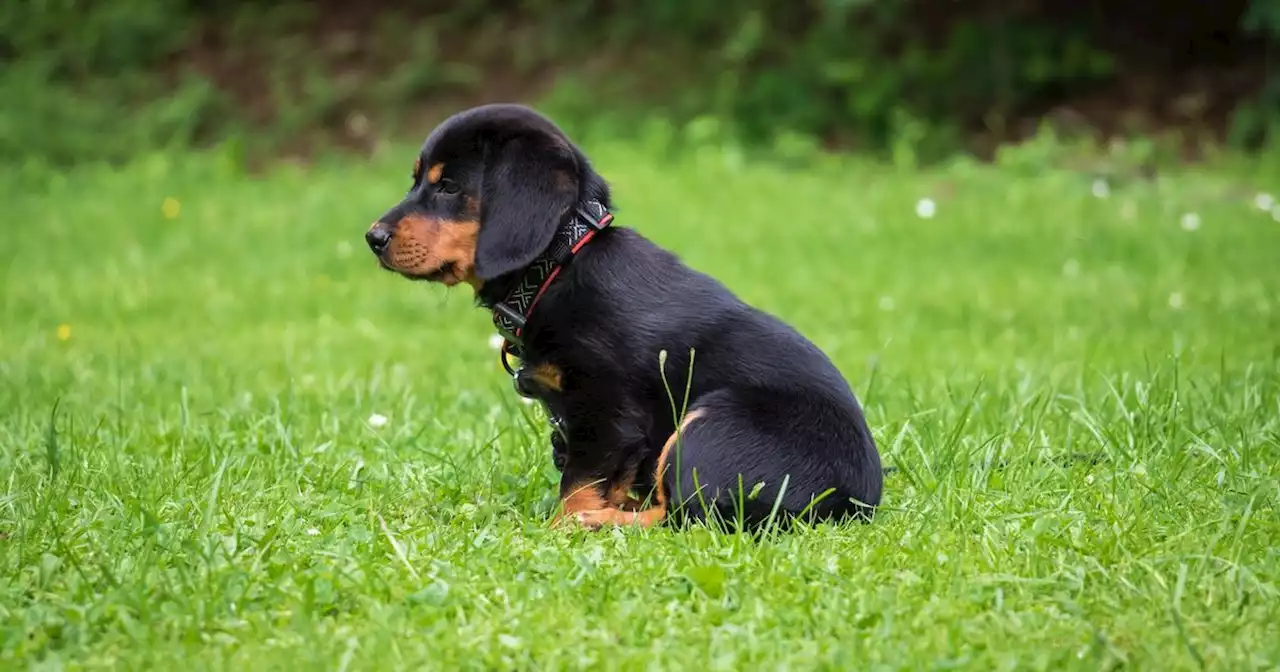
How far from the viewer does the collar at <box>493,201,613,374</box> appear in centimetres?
398

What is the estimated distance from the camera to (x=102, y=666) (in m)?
3.02

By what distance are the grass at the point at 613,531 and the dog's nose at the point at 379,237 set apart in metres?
0.76

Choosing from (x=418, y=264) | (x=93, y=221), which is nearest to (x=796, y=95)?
(x=93, y=221)

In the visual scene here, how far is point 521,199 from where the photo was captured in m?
3.96

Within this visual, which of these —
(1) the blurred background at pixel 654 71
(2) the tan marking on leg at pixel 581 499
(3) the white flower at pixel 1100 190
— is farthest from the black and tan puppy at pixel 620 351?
(1) the blurred background at pixel 654 71

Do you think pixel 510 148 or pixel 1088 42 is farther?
pixel 1088 42

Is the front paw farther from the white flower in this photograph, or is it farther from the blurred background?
the blurred background

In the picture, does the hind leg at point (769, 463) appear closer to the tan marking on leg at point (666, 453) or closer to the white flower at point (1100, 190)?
the tan marking on leg at point (666, 453)

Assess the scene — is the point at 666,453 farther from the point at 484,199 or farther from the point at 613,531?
the point at 484,199

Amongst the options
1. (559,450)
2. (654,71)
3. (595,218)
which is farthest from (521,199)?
(654,71)

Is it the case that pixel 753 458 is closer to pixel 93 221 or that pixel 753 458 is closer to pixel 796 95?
pixel 93 221

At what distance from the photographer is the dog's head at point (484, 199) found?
3943 mm

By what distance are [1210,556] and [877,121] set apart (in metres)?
10.7

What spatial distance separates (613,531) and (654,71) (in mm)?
11884
